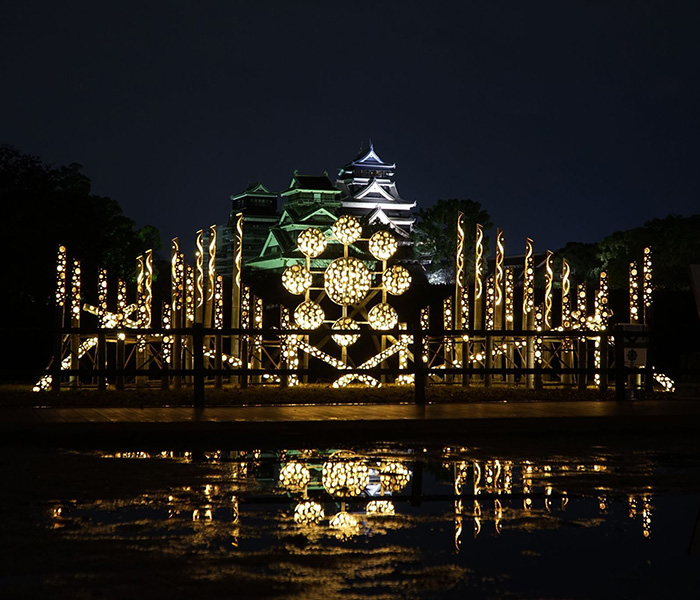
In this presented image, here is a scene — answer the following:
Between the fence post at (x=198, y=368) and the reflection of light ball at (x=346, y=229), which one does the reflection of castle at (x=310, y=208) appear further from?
the fence post at (x=198, y=368)

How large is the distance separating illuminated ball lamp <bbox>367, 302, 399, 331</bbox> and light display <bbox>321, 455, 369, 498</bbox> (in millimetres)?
9999

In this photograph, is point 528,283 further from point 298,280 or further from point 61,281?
point 61,281

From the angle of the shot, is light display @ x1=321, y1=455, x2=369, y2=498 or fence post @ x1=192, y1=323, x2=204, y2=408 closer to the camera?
light display @ x1=321, y1=455, x2=369, y2=498

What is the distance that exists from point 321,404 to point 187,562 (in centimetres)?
965

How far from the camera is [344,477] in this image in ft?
27.0

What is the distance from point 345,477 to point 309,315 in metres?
11.5

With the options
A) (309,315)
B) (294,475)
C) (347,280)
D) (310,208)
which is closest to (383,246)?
(347,280)

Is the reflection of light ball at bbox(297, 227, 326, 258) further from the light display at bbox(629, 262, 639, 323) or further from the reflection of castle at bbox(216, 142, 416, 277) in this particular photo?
the reflection of castle at bbox(216, 142, 416, 277)

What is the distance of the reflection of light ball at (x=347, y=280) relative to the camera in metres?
20.0

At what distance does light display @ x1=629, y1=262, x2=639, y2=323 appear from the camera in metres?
20.7

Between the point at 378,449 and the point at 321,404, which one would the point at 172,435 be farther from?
the point at 321,404

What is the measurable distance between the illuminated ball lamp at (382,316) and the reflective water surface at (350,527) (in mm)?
10259

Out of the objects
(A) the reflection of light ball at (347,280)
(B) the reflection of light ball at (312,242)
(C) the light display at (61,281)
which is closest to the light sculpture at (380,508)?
(C) the light display at (61,281)

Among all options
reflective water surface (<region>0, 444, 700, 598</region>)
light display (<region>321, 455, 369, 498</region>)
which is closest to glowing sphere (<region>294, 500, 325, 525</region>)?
reflective water surface (<region>0, 444, 700, 598</region>)
